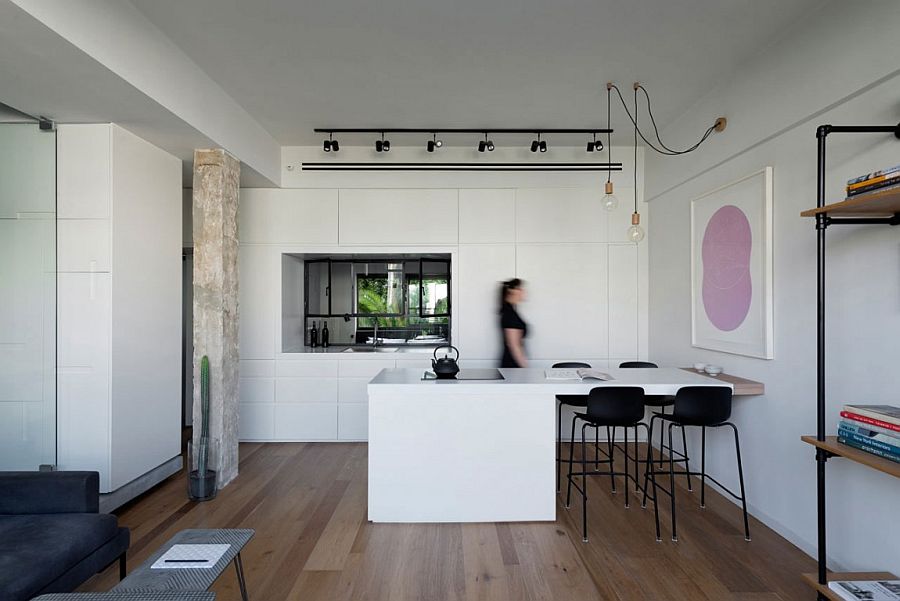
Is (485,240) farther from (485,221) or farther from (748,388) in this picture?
(748,388)

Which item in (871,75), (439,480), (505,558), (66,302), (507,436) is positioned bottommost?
(505,558)

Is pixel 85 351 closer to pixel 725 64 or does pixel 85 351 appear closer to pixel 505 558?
pixel 505 558

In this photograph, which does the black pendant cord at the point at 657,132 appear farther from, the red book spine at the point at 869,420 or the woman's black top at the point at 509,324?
the red book spine at the point at 869,420

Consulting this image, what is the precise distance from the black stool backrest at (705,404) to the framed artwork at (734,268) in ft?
1.37

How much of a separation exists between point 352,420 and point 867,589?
4186 mm

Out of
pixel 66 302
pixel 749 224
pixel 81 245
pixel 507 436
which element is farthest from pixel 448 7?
pixel 66 302

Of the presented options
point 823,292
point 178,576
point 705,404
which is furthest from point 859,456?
point 178,576

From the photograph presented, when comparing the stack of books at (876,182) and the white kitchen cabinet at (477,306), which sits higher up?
the stack of books at (876,182)

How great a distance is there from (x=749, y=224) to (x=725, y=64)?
1.19 m

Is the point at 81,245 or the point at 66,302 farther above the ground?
the point at 81,245

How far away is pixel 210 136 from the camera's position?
11.6 ft

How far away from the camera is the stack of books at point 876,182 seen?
182cm

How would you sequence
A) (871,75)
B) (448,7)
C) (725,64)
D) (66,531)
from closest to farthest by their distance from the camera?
(66,531) → (871,75) → (448,7) → (725,64)

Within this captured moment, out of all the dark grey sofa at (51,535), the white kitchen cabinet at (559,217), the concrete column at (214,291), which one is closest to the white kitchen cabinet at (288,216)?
Answer: the concrete column at (214,291)
